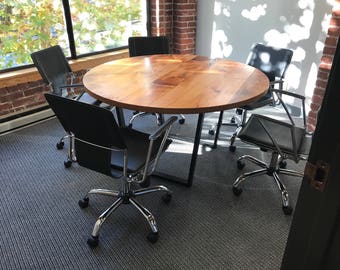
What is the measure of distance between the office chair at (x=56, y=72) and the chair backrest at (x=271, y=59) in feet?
5.20

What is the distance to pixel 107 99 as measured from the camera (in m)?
1.63

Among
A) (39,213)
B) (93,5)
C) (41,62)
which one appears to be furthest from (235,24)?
(39,213)

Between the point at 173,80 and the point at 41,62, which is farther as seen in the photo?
the point at 41,62

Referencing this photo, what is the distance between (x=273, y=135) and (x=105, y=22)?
2.64 metres

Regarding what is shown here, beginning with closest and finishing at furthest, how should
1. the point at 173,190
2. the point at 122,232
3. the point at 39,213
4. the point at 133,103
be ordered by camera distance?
the point at 133,103 < the point at 122,232 < the point at 39,213 < the point at 173,190

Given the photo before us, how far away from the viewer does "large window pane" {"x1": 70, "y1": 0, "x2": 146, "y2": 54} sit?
10.7ft

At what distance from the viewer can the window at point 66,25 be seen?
9.14ft

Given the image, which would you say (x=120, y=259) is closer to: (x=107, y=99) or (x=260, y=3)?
(x=107, y=99)

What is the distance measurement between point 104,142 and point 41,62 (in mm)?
1305

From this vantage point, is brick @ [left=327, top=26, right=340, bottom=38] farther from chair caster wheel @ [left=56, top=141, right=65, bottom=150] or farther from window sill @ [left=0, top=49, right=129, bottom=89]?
chair caster wheel @ [left=56, top=141, right=65, bottom=150]

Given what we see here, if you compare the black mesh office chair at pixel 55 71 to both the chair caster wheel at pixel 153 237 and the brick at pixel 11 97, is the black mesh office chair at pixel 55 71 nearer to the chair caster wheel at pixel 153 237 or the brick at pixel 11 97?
the brick at pixel 11 97

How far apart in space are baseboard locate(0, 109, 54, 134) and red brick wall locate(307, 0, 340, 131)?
2867 millimetres

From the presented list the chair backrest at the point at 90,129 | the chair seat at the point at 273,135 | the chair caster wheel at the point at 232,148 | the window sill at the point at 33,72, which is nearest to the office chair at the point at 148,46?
the window sill at the point at 33,72

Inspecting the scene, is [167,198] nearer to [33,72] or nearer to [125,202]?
[125,202]
